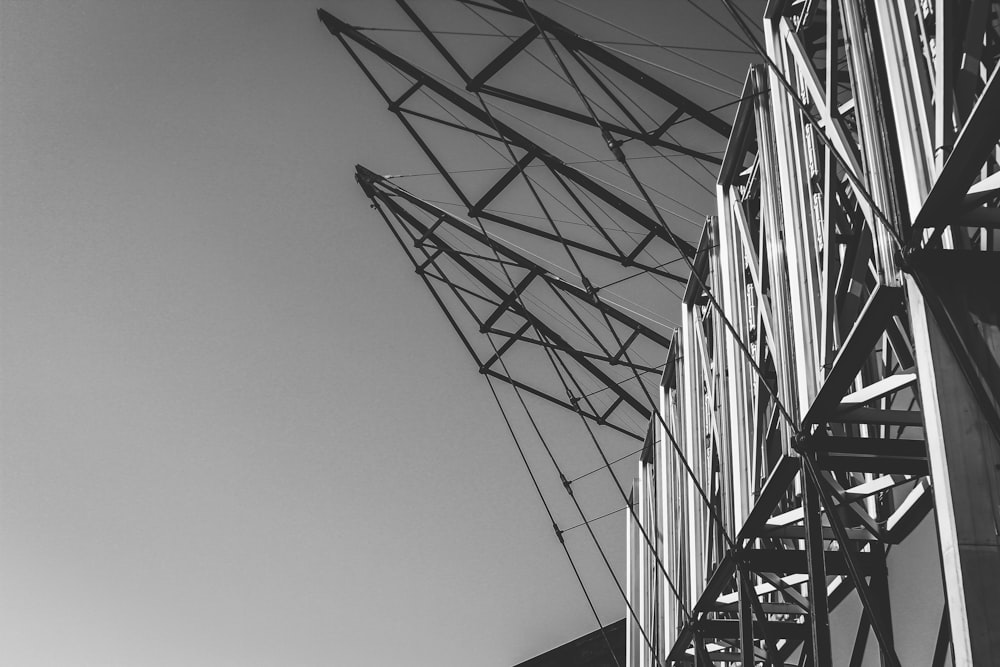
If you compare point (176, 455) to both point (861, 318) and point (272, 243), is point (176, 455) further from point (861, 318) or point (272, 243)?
point (861, 318)

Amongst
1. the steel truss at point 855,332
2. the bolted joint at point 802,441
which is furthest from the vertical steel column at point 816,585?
the bolted joint at point 802,441

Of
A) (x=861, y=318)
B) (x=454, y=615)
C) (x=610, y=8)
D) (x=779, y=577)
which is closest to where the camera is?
(x=861, y=318)

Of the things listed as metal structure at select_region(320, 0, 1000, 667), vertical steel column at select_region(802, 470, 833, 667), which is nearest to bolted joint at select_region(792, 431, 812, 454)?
metal structure at select_region(320, 0, 1000, 667)

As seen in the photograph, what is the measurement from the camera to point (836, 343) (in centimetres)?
738

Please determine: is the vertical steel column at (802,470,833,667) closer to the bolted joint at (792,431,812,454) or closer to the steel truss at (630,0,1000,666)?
the steel truss at (630,0,1000,666)

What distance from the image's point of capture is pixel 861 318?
6141 millimetres

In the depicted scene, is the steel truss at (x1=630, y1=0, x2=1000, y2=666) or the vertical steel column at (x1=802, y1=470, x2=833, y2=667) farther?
the vertical steel column at (x1=802, y1=470, x2=833, y2=667)

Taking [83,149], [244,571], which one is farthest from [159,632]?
[83,149]

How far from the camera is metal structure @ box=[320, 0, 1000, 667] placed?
5.16m

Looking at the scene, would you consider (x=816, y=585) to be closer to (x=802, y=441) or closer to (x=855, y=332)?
(x=802, y=441)

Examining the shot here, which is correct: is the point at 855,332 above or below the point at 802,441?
above

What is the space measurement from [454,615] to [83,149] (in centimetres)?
1458

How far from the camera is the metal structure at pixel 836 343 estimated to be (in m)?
5.16

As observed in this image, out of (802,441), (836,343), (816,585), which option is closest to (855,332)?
(836,343)
